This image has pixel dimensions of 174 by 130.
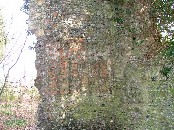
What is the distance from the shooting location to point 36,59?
11.1 feet

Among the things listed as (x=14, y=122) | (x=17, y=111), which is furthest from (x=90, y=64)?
(x=17, y=111)

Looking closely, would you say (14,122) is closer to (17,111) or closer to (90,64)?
(17,111)

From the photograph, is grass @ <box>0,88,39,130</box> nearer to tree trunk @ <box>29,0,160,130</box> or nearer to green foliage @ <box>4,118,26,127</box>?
green foliage @ <box>4,118,26,127</box>

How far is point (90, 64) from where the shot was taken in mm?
3240

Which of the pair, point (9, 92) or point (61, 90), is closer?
point (61, 90)

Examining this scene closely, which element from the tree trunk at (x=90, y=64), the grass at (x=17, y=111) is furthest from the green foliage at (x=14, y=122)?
the tree trunk at (x=90, y=64)

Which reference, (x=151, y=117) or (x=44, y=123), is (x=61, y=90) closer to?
(x=44, y=123)

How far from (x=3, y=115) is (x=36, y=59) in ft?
35.5

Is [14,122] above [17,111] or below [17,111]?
below

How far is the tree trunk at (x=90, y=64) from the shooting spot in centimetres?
321

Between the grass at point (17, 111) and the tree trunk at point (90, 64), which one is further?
the grass at point (17, 111)

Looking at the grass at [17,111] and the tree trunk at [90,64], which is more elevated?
the grass at [17,111]

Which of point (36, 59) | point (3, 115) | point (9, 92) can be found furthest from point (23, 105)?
point (36, 59)

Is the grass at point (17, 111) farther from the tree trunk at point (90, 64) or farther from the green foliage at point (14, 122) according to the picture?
the tree trunk at point (90, 64)
